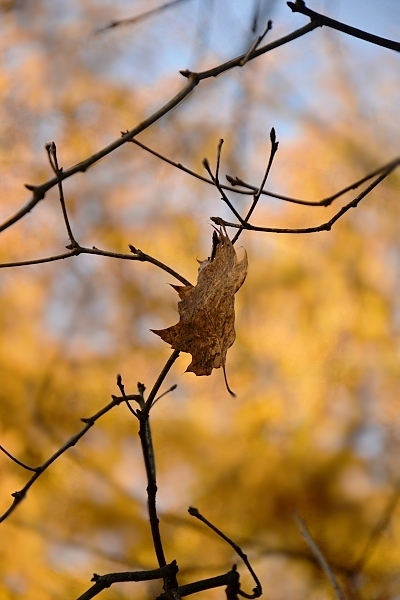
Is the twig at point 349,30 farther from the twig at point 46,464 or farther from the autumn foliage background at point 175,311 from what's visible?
the autumn foliage background at point 175,311

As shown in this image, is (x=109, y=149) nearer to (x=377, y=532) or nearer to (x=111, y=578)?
(x=111, y=578)

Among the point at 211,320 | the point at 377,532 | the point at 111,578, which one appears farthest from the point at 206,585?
the point at 377,532

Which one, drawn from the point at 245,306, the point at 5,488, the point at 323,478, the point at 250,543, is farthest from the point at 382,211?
the point at 5,488

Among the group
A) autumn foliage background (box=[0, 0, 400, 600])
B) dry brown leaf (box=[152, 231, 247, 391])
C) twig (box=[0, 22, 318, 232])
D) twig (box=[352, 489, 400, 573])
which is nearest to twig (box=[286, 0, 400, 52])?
twig (box=[0, 22, 318, 232])

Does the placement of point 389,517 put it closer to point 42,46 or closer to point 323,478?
point 323,478

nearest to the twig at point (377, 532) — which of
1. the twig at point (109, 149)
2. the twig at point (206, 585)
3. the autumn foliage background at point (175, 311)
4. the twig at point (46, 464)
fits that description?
the autumn foliage background at point (175, 311)

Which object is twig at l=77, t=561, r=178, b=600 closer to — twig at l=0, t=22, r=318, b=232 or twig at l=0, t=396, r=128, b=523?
twig at l=0, t=396, r=128, b=523
